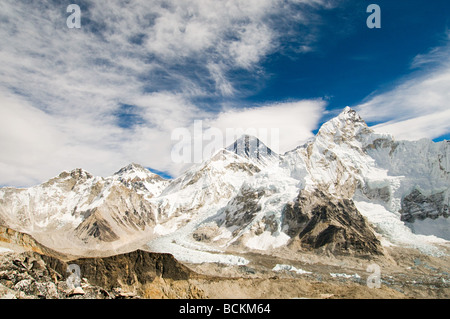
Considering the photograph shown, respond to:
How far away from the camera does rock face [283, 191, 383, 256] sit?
9744cm

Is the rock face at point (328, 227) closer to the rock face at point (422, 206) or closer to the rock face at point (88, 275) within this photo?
the rock face at point (422, 206)

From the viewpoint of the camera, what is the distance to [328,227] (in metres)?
108

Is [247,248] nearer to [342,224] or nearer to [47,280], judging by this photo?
[342,224]

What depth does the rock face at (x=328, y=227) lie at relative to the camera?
97.4m

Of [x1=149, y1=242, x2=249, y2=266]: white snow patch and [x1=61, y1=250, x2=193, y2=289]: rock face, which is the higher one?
[x1=61, y1=250, x2=193, y2=289]: rock face

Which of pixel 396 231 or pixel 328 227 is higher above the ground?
pixel 328 227

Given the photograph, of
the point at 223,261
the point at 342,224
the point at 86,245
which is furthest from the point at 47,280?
the point at 86,245

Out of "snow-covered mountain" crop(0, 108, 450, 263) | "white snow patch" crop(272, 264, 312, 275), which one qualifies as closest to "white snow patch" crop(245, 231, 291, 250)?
"snow-covered mountain" crop(0, 108, 450, 263)

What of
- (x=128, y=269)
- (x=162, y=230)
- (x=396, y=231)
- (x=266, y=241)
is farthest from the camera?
(x=162, y=230)

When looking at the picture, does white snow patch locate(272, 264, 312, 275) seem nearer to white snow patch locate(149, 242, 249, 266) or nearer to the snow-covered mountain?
white snow patch locate(149, 242, 249, 266)

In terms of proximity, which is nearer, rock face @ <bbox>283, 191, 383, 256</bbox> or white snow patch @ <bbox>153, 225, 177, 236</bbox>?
rock face @ <bbox>283, 191, 383, 256</bbox>

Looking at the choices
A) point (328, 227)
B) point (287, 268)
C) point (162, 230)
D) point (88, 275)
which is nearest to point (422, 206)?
point (328, 227)

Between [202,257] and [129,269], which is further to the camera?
[202,257]

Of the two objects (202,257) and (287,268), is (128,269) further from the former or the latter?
(202,257)
